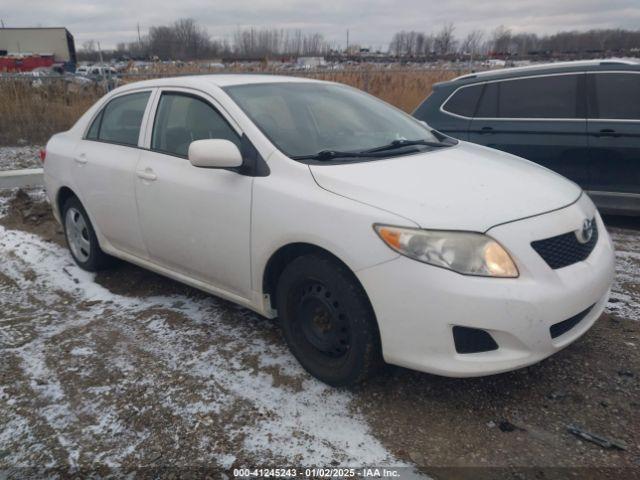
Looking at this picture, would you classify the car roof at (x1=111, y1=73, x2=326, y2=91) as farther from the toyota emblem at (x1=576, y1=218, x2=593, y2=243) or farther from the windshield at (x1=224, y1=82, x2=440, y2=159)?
the toyota emblem at (x1=576, y1=218, x2=593, y2=243)

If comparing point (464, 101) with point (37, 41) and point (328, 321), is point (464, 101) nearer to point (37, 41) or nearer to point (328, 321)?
point (328, 321)

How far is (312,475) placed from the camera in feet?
7.48

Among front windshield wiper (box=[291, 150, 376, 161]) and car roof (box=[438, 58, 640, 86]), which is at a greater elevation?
car roof (box=[438, 58, 640, 86])

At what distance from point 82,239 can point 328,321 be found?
2.91 metres

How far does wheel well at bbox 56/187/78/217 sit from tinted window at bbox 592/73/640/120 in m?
5.17

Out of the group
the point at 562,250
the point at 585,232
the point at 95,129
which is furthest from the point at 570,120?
the point at 95,129

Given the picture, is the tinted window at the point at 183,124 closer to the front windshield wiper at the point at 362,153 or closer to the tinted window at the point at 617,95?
the front windshield wiper at the point at 362,153

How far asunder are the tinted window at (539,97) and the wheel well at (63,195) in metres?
4.52

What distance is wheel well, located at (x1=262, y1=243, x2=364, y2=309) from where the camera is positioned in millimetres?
2765

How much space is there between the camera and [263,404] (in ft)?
9.08

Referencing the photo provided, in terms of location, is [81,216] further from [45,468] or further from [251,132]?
[45,468]

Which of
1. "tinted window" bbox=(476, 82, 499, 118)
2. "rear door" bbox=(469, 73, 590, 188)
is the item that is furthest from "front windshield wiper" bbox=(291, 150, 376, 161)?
"tinted window" bbox=(476, 82, 499, 118)

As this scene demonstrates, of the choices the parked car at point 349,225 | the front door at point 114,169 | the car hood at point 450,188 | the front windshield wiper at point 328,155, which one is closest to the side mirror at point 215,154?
the parked car at point 349,225

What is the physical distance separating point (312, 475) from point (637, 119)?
15.8 feet
